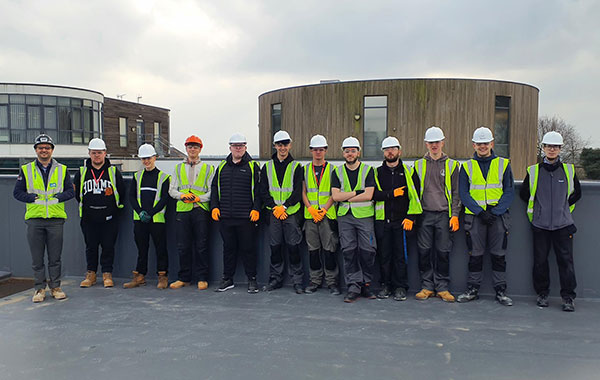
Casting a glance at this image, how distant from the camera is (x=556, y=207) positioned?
5.12m

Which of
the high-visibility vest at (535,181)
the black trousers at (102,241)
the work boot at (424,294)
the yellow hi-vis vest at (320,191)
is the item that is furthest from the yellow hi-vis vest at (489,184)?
the black trousers at (102,241)

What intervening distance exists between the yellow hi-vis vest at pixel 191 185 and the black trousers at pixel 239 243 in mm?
444

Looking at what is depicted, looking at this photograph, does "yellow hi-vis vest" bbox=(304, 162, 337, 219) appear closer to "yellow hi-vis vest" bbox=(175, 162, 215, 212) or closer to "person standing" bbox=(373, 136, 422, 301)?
"person standing" bbox=(373, 136, 422, 301)

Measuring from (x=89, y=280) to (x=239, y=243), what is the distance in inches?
85.5

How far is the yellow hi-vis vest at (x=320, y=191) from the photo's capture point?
5.72m

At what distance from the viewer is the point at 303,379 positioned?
3.52 m

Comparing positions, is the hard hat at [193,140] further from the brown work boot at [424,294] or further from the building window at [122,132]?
the building window at [122,132]

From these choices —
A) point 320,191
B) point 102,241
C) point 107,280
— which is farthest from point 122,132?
point 320,191

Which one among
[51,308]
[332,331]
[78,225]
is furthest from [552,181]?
[78,225]

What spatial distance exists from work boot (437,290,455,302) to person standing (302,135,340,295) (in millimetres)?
1216

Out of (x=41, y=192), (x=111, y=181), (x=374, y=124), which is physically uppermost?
(x=374, y=124)

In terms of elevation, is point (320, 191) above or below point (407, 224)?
above

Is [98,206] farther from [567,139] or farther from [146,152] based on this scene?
[567,139]

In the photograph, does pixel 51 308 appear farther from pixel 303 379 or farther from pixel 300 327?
pixel 303 379
